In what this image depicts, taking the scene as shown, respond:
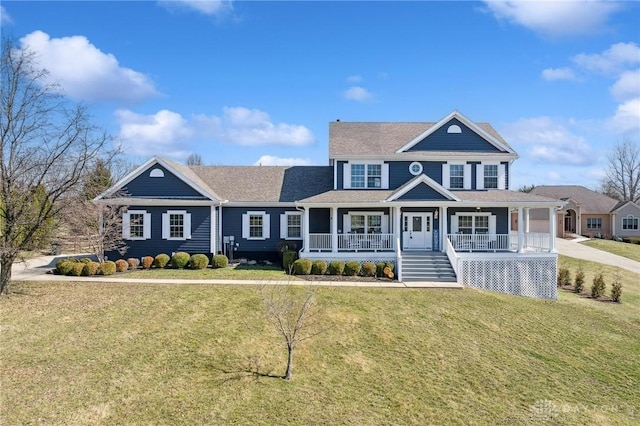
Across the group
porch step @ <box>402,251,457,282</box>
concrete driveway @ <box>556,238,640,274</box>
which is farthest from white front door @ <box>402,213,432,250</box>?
concrete driveway @ <box>556,238,640,274</box>

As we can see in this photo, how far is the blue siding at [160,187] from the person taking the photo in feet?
69.7

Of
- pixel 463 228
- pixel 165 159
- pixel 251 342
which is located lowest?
pixel 251 342

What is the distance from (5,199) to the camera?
44.1ft

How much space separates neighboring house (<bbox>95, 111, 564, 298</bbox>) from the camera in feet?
61.5

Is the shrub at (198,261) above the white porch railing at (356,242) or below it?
below

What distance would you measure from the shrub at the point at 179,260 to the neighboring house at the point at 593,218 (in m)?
35.3

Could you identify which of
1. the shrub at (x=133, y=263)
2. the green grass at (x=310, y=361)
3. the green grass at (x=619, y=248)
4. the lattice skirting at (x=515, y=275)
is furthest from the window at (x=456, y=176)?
the green grass at (x=619, y=248)

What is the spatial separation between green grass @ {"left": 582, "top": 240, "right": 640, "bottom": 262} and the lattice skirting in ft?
62.3

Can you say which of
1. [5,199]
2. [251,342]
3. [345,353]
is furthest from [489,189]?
[5,199]

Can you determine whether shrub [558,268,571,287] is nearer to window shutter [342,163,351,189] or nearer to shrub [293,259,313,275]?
window shutter [342,163,351,189]

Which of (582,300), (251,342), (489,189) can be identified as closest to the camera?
(251,342)

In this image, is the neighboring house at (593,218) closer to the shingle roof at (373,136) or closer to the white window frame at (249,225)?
the shingle roof at (373,136)

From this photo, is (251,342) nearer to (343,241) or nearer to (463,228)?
(343,241)

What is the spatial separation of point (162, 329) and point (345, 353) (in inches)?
211
